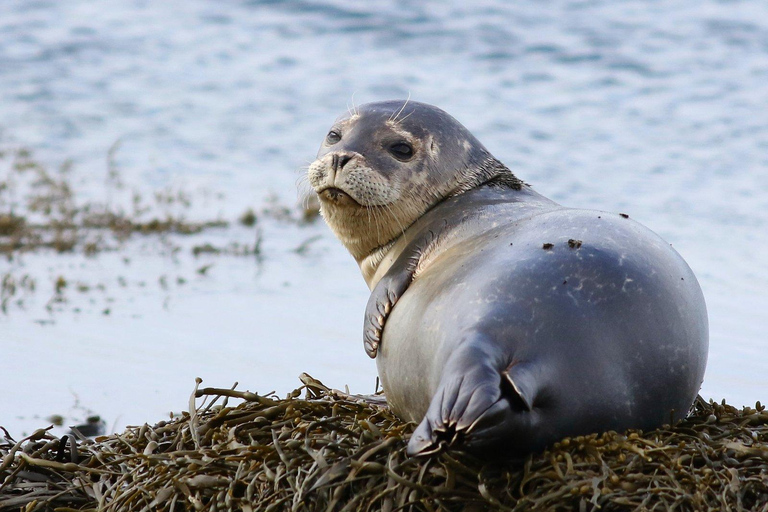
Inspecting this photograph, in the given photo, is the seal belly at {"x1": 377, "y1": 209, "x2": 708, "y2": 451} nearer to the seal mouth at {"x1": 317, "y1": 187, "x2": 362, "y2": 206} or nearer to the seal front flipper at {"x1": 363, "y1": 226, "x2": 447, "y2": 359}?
the seal front flipper at {"x1": 363, "y1": 226, "x2": 447, "y2": 359}

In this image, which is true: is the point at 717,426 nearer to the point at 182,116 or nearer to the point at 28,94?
the point at 182,116

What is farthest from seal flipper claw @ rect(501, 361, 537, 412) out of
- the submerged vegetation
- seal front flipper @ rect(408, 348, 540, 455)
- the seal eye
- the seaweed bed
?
the submerged vegetation

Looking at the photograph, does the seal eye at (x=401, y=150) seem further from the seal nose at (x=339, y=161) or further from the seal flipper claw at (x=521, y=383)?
the seal flipper claw at (x=521, y=383)

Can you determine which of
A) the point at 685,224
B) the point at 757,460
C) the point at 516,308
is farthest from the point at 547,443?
the point at 685,224

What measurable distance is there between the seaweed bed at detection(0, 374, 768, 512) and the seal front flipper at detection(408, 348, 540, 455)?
0.19m

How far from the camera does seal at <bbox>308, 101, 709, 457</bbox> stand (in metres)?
3.48

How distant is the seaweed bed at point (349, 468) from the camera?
11.5ft

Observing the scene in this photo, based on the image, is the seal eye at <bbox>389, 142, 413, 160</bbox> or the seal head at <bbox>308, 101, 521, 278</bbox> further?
the seal eye at <bbox>389, 142, 413, 160</bbox>

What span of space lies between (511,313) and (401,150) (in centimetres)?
151

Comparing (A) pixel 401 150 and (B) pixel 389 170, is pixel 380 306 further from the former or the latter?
(A) pixel 401 150

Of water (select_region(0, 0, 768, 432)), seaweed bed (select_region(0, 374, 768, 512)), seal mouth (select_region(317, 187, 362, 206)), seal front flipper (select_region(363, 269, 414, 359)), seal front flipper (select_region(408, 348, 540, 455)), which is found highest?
seal mouth (select_region(317, 187, 362, 206))

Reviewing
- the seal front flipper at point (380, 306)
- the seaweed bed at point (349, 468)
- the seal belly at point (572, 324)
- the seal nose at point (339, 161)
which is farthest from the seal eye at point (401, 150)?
the seaweed bed at point (349, 468)

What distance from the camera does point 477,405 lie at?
3324 millimetres

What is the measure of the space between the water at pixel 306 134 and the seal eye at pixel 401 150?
0.51m
